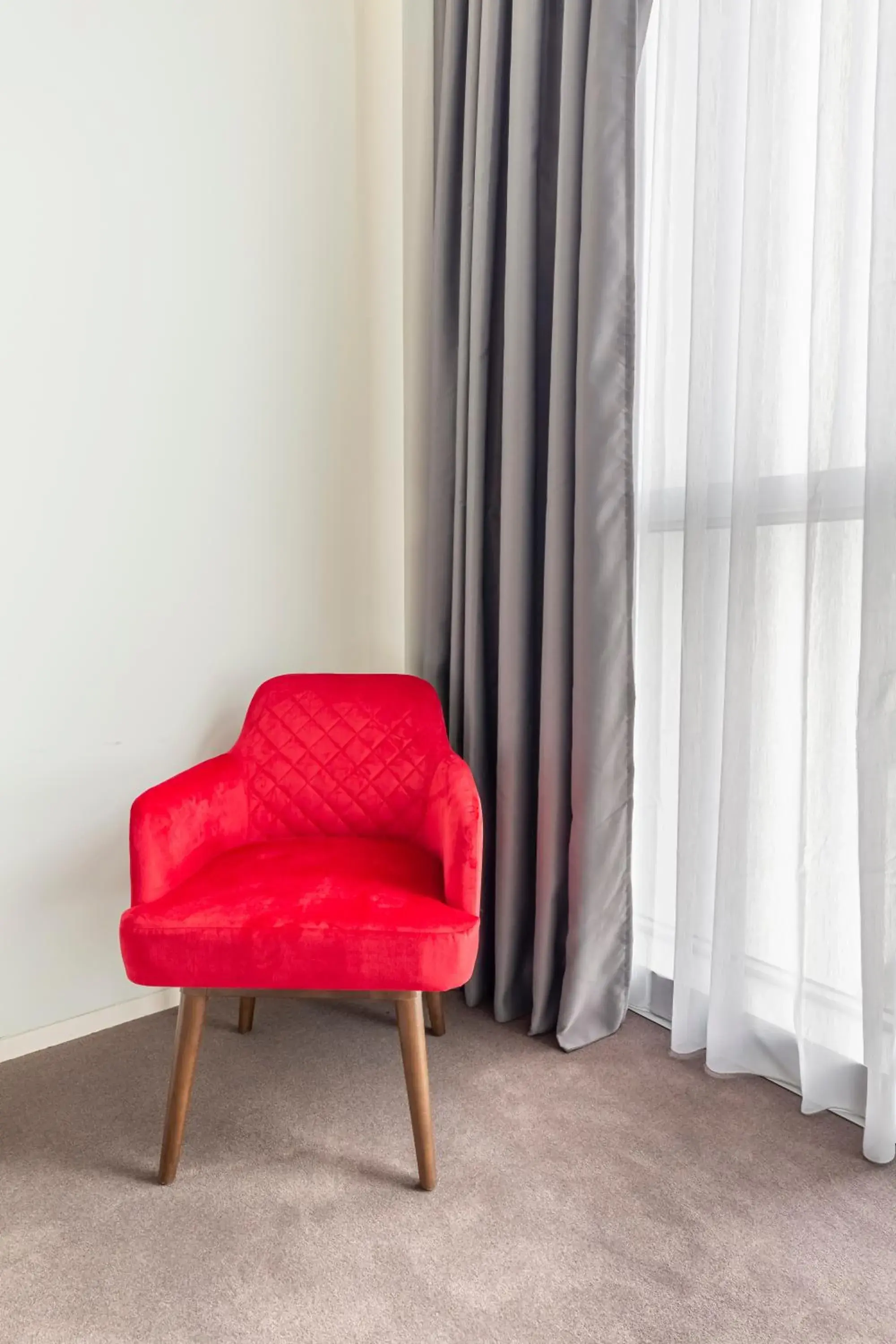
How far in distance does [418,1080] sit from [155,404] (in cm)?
140

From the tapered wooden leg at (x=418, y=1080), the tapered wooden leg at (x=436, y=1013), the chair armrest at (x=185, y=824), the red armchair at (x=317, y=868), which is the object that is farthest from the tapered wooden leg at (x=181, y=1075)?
the tapered wooden leg at (x=436, y=1013)

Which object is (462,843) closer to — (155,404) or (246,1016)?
(246,1016)

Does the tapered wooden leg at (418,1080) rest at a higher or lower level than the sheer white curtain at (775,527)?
lower

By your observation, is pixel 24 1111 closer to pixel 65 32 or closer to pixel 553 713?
pixel 553 713

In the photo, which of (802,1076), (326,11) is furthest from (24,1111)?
(326,11)

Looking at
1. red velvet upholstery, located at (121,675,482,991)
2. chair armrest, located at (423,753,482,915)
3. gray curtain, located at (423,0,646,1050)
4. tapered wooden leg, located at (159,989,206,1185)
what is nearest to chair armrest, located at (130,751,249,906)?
red velvet upholstery, located at (121,675,482,991)

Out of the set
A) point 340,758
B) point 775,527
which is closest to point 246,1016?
point 340,758

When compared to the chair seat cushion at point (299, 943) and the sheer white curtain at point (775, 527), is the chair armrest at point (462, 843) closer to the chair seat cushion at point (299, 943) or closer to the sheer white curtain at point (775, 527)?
the chair seat cushion at point (299, 943)

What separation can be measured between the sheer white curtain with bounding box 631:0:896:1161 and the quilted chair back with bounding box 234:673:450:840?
49cm

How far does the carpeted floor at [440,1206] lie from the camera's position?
3.67 ft

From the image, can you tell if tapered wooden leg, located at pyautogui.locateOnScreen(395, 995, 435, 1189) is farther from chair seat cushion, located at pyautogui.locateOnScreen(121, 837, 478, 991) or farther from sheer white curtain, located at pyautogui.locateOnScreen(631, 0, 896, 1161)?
sheer white curtain, located at pyautogui.locateOnScreen(631, 0, 896, 1161)

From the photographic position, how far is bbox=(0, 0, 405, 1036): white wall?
172cm

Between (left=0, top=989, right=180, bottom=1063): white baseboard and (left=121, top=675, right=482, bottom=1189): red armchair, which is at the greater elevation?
(left=121, top=675, right=482, bottom=1189): red armchair

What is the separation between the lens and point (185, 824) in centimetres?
154
